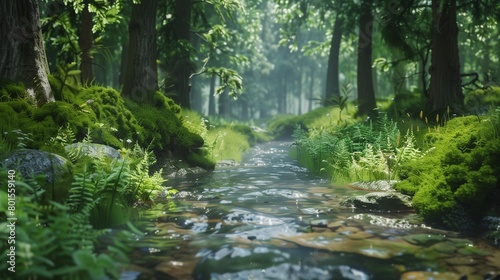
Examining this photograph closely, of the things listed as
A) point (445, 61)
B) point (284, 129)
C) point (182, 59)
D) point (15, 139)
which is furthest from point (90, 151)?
point (284, 129)

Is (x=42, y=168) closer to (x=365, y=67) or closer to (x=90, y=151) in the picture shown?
(x=90, y=151)

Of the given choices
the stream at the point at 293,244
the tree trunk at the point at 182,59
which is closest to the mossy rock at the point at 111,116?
the stream at the point at 293,244

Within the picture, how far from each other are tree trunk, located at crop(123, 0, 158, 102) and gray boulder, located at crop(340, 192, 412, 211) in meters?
6.79

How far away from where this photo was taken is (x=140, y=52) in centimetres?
1112

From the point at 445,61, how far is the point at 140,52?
7.80 m

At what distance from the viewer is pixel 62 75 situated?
8203mm

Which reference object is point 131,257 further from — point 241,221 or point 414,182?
point 414,182

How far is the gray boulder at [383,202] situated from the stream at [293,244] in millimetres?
179

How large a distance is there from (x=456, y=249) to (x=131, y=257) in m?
2.91

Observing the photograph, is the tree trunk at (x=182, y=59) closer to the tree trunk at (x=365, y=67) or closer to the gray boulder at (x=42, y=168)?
the tree trunk at (x=365, y=67)

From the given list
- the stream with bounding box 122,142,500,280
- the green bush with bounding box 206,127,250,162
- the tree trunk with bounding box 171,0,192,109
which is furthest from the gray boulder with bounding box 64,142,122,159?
the tree trunk with bounding box 171,0,192,109

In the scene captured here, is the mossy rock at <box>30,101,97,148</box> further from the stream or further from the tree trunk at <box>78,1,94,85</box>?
the tree trunk at <box>78,1,94,85</box>

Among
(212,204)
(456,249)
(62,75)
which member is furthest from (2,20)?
(456,249)

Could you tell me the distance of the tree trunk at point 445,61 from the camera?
1116 centimetres
